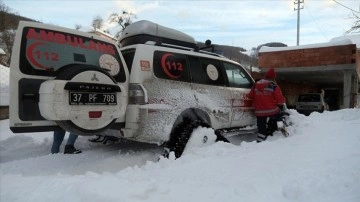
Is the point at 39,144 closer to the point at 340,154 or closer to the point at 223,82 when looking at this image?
the point at 223,82

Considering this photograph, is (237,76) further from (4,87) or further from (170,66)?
(4,87)

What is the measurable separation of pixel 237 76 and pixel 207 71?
1030 millimetres

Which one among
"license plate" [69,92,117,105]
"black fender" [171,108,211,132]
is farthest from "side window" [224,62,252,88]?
"license plate" [69,92,117,105]

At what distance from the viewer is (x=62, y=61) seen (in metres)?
3.94

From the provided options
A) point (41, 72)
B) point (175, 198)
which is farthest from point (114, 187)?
point (41, 72)

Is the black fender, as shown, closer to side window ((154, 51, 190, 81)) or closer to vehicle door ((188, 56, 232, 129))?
vehicle door ((188, 56, 232, 129))

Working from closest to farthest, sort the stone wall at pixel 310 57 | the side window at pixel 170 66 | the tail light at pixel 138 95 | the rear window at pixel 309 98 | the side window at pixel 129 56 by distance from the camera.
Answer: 1. the tail light at pixel 138 95
2. the side window at pixel 129 56
3. the side window at pixel 170 66
4. the stone wall at pixel 310 57
5. the rear window at pixel 309 98

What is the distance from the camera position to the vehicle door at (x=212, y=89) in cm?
541

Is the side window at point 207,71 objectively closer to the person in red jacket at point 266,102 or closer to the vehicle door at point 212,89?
the vehicle door at point 212,89

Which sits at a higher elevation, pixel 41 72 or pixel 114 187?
Result: pixel 41 72

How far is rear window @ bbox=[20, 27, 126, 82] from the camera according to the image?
12.1 feet

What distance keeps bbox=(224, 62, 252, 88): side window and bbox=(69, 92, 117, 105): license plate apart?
9.07 ft

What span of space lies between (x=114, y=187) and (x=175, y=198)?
616mm

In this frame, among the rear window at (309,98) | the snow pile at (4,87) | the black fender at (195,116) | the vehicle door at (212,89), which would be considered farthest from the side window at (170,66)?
the rear window at (309,98)
